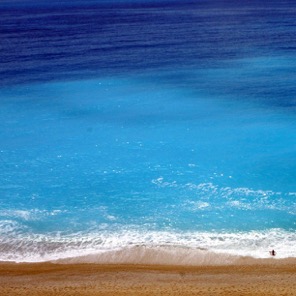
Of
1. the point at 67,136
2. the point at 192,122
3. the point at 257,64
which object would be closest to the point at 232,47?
the point at 257,64

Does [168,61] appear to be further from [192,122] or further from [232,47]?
[192,122]

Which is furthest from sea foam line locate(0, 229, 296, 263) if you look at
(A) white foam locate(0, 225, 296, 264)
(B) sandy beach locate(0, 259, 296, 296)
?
Result: (B) sandy beach locate(0, 259, 296, 296)

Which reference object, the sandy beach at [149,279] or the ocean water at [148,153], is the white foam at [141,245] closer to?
the ocean water at [148,153]

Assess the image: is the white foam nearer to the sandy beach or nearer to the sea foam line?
the sea foam line

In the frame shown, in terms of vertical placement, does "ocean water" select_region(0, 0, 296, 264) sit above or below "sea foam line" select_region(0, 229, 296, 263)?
above


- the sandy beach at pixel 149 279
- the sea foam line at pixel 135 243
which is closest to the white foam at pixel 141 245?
the sea foam line at pixel 135 243

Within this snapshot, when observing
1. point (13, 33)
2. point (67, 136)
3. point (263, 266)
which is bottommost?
point (263, 266)

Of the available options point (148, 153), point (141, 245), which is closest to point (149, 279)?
point (141, 245)
